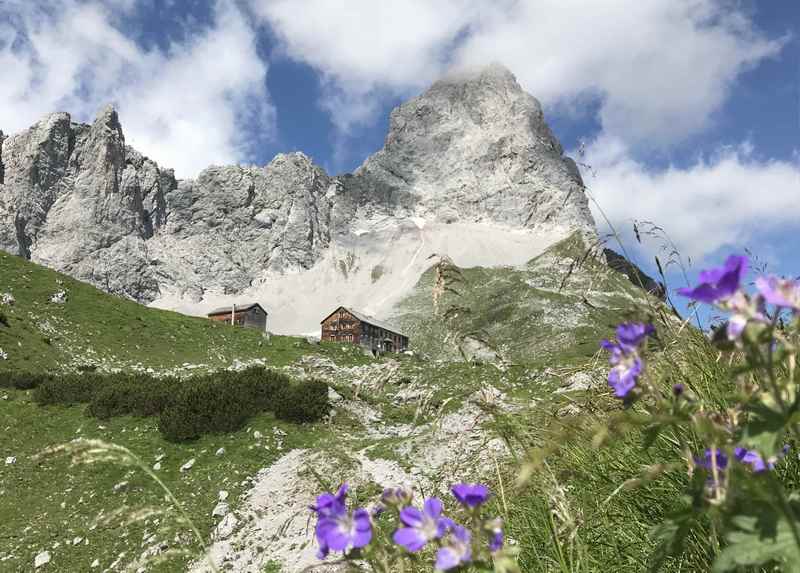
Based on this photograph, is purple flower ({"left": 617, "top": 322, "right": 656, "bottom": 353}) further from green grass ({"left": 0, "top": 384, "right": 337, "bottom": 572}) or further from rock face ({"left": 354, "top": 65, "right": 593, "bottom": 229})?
rock face ({"left": 354, "top": 65, "right": 593, "bottom": 229})

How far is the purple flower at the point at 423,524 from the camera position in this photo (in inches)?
64.4

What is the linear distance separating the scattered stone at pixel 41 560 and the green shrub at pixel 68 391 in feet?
29.1

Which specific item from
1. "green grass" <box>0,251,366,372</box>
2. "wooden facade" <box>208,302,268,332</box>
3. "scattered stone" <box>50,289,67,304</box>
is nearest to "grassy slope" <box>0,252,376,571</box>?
"green grass" <box>0,251,366,372</box>

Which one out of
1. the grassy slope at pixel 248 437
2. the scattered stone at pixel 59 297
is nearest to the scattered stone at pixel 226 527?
the grassy slope at pixel 248 437

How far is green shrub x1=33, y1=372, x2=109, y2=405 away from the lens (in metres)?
17.5

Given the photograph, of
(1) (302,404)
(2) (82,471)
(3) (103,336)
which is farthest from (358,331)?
(2) (82,471)

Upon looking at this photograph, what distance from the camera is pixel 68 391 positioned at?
17750mm

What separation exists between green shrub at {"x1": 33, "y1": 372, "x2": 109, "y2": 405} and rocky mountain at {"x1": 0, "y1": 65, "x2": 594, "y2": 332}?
118453mm

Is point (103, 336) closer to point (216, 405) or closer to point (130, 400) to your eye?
point (130, 400)

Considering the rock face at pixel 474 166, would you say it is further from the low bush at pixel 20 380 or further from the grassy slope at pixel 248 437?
the low bush at pixel 20 380

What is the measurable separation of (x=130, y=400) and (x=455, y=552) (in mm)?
16808

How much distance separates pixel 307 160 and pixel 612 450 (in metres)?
194

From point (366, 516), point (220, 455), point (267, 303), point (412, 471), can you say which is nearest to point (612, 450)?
point (366, 516)

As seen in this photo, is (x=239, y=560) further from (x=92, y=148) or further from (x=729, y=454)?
(x=92, y=148)
